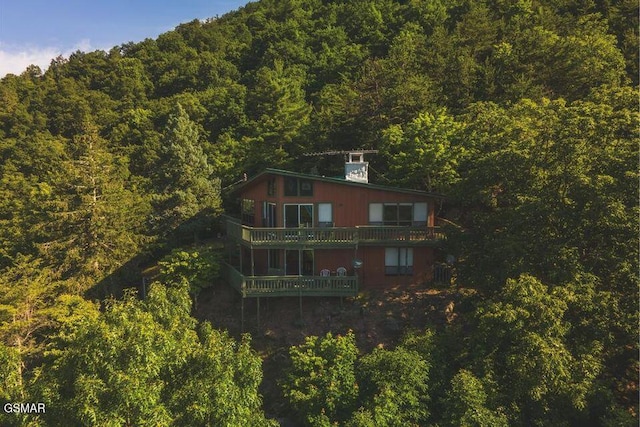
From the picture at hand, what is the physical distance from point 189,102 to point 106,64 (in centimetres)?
3139

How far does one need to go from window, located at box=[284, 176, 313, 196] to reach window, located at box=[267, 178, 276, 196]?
1010 mm

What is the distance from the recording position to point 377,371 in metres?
15.7

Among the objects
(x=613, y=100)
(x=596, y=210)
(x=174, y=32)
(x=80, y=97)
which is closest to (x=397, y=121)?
(x=613, y=100)

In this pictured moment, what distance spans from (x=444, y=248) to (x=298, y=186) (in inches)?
359

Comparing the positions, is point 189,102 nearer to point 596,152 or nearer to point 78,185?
point 78,185

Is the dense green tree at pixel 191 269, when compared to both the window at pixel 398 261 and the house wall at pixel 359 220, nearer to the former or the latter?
the house wall at pixel 359 220

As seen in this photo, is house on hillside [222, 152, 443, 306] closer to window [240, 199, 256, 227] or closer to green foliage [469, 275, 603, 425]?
window [240, 199, 256, 227]

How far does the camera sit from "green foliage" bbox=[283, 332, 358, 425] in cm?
1543

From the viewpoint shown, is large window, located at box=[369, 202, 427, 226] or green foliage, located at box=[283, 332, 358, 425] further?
large window, located at box=[369, 202, 427, 226]

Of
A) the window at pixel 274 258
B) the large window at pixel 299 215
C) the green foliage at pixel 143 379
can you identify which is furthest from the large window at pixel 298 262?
the green foliage at pixel 143 379

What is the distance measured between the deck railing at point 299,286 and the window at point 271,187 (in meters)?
5.57

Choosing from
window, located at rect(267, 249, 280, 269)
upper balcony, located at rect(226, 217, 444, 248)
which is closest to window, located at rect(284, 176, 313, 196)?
upper balcony, located at rect(226, 217, 444, 248)

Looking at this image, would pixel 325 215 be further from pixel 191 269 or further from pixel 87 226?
pixel 87 226

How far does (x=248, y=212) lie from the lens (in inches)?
1104
